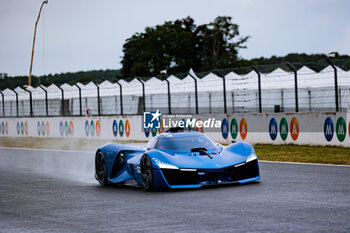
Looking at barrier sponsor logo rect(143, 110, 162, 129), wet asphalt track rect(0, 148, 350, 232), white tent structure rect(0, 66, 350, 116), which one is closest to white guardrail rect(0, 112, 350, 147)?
barrier sponsor logo rect(143, 110, 162, 129)

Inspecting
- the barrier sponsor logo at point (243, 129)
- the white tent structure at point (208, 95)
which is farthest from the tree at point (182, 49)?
the barrier sponsor logo at point (243, 129)

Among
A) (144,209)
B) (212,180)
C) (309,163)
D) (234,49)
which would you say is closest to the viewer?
(144,209)

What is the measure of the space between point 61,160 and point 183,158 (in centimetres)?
971

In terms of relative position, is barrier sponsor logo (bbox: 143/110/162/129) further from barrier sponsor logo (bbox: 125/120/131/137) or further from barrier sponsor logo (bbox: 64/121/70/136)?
barrier sponsor logo (bbox: 64/121/70/136)

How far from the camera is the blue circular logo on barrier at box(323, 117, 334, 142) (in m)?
18.9

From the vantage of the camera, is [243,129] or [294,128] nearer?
[294,128]

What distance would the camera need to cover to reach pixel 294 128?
20.3 metres

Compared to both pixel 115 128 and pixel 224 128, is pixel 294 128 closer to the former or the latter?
pixel 224 128

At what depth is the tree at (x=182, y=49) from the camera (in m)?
88.8

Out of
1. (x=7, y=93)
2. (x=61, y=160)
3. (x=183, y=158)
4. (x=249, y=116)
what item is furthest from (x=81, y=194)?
(x=7, y=93)

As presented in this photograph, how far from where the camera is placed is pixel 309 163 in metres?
15.7

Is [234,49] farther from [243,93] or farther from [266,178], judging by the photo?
[266,178]

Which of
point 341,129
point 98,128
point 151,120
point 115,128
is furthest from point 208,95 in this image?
point 341,129

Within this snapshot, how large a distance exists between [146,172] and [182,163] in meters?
0.75
